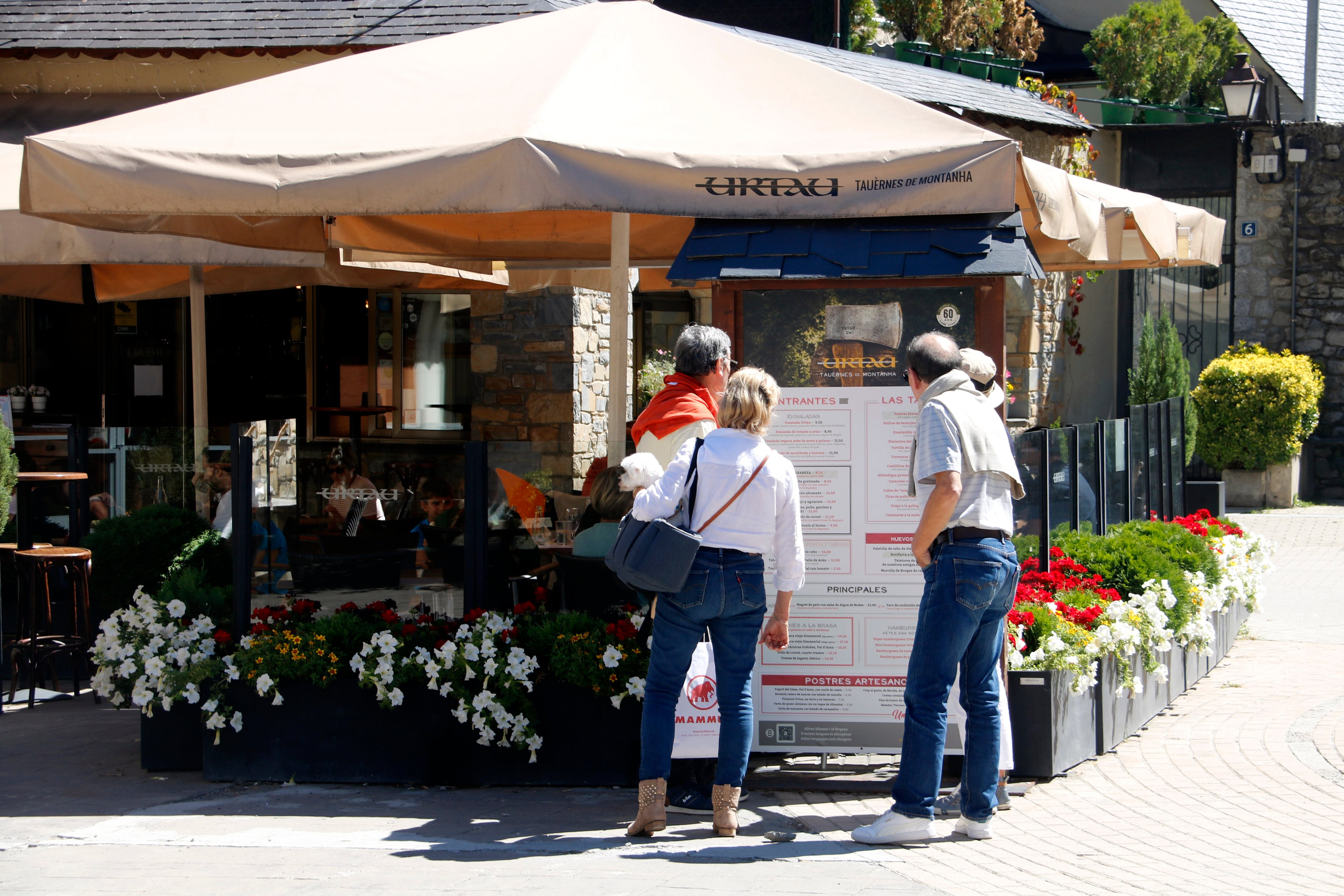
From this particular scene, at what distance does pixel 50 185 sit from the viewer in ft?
16.7

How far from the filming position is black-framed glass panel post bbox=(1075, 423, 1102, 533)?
7.32 m

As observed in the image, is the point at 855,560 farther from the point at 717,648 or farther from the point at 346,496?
the point at 346,496

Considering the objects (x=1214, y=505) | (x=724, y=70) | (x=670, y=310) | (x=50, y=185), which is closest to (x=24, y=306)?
(x=670, y=310)

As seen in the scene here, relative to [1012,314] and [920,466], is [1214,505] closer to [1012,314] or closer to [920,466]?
[1012,314]

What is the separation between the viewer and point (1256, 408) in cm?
1447

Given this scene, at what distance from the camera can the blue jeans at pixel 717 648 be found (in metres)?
4.54

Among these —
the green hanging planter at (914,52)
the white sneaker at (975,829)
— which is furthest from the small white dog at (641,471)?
the green hanging planter at (914,52)

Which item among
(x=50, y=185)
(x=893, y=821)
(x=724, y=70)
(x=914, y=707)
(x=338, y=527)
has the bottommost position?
(x=893, y=821)

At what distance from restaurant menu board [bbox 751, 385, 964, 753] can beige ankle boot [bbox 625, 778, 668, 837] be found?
0.76 m

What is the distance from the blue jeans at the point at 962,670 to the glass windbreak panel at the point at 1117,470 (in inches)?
135

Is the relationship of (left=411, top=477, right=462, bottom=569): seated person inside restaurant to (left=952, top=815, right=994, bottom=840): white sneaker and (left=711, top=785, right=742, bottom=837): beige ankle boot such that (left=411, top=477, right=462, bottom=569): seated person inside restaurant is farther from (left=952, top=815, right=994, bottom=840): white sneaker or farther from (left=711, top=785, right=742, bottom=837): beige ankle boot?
(left=952, top=815, right=994, bottom=840): white sneaker

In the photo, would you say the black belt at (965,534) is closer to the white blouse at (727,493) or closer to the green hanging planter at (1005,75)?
the white blouse at (727,493)

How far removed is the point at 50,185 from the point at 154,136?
16.5 inches

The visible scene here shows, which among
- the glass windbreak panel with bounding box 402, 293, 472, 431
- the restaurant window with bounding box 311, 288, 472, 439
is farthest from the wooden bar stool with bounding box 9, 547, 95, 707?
the glass windbreak panel with bounding box 402, 293, 472, 431
